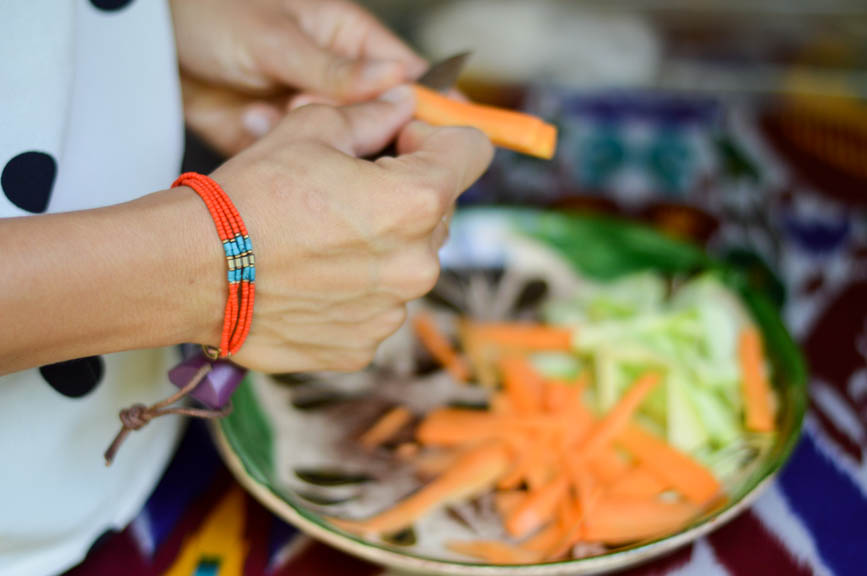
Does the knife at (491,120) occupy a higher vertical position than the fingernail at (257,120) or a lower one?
higher

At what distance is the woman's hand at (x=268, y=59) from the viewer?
0.84 meters

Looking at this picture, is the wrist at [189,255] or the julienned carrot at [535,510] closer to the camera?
the wrist at [189,255]

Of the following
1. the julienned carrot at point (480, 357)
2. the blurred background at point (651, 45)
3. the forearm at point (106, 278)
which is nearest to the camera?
the forearm at point (106, 278)

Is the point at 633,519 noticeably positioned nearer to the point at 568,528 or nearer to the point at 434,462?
the point at 568,528

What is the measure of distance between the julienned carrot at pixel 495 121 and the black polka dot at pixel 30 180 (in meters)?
0.36

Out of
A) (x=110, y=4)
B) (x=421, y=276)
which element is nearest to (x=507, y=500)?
(x=421, y=276)

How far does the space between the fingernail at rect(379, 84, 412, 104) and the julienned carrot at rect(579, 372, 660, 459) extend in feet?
1.40

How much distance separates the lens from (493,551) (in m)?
0.68

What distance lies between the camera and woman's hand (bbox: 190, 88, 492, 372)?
0.56 m

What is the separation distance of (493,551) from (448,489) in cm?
9

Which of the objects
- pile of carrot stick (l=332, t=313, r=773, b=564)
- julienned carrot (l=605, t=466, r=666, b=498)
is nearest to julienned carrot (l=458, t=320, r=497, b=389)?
pile of carrot stick (l=332, t=313, r=773, b=564)

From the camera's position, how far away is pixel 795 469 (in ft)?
2.80

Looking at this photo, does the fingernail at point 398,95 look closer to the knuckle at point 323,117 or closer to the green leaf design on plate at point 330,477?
the knuckle at point 323,117

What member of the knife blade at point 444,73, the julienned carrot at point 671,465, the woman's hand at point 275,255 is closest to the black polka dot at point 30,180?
the woman's hand at point 275,255
